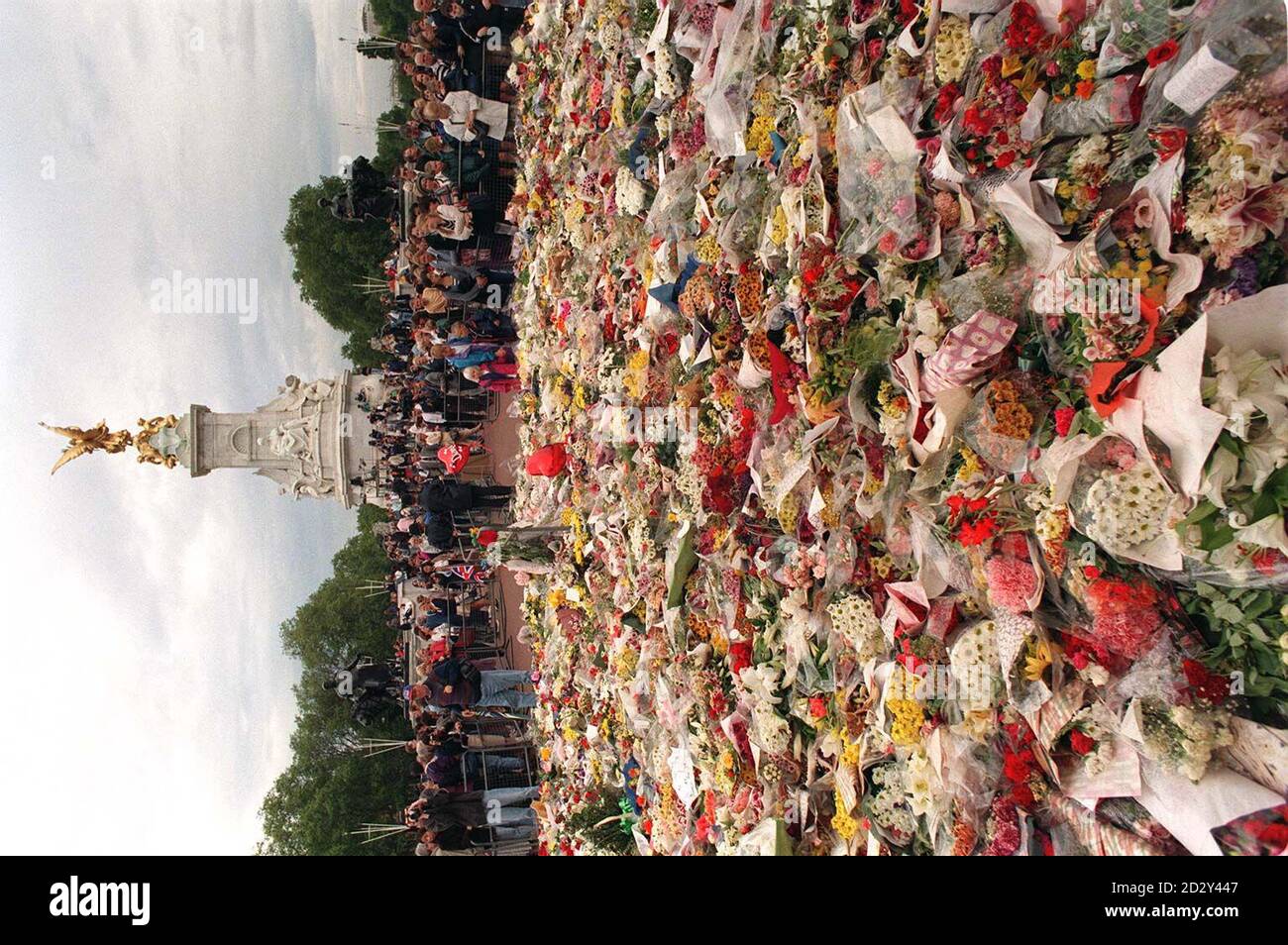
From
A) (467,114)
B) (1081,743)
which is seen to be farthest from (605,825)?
(467,114)

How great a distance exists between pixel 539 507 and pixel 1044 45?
7534mm

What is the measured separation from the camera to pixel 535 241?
10.2m

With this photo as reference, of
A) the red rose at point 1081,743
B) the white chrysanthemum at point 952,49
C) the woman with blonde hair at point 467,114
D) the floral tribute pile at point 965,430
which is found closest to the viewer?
the floral tribute pile at point 965,430

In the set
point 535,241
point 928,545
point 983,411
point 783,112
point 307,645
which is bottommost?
point 307,645

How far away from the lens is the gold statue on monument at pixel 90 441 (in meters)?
10.2

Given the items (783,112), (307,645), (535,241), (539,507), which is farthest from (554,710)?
(307,645)

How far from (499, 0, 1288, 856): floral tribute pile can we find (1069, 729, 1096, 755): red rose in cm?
1

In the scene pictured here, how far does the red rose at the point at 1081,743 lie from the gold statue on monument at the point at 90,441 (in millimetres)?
12077

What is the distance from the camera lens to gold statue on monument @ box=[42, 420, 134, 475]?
10.2 metres

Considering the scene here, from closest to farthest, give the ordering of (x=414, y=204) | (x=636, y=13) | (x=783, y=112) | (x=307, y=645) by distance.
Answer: (x=783, y=112) → (x=636, y=13) → (x=414, y=204) → (x=307, y=645)

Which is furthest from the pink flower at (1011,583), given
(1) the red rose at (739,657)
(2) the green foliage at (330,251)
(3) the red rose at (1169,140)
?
(2) the green foliage at (330,251)

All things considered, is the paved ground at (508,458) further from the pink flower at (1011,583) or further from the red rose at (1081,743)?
the red rose at (1081,743)
